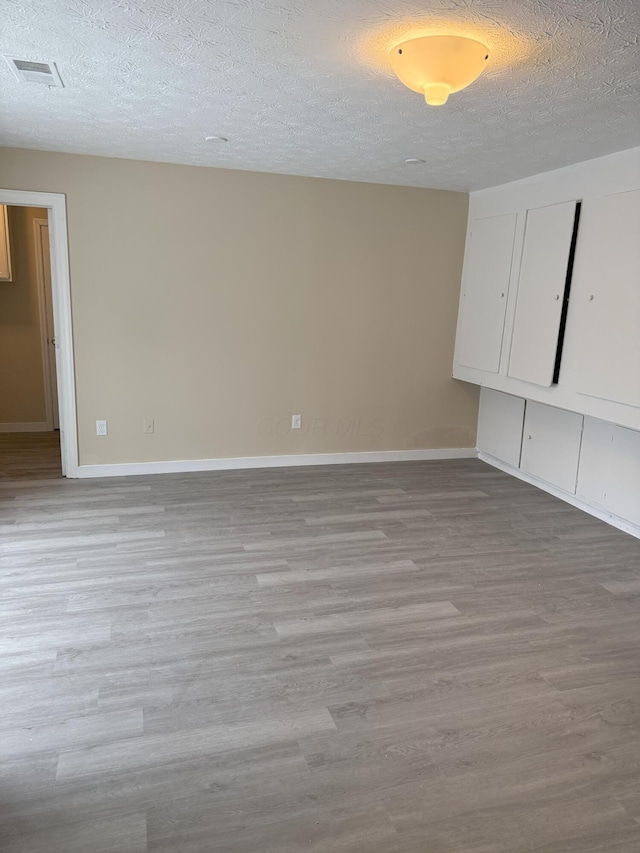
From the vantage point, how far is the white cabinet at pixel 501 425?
502 cm

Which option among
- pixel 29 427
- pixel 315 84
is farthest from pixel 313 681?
pixel 29 427

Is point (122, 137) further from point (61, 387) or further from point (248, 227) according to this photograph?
point (61, 387)

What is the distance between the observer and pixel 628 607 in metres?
3.01

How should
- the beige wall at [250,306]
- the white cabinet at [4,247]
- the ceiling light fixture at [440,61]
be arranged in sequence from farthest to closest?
1. the white cabinet at [4,247]
2. the beige wall at [250,306]
3. the ceiling light fixture at [440,61]

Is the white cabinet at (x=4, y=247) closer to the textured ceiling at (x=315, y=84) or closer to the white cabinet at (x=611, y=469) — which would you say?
the textured ceiling at (x=315, y=84)

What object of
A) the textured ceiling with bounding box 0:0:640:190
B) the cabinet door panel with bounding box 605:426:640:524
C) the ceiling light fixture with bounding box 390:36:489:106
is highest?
the textured ceiling with bounding box 0:0:640:190

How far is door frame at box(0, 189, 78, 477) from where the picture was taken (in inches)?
164

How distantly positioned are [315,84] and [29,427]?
461 cm

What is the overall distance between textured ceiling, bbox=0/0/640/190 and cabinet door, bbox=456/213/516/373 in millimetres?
701

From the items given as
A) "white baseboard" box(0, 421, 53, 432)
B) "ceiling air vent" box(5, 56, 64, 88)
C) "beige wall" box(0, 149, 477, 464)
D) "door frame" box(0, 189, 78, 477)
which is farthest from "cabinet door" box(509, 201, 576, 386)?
"white baseboard" box(0, 421, 53, 432)

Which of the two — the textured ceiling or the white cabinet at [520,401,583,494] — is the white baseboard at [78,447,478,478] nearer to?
the white cabinet at [520,401,583,494]

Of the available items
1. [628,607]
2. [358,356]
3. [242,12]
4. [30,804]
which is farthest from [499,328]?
[30,804]

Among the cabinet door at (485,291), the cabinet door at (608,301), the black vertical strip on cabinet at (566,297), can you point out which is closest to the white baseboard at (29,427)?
the cabinet door at (485,291)

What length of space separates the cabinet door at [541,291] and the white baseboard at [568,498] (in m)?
0.92
